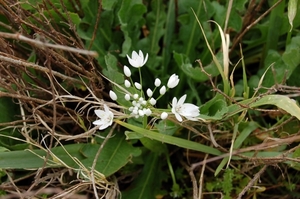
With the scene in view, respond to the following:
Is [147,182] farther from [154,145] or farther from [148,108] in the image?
[148,108]

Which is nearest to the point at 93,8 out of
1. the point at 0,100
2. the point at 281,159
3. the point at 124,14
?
the point at 124,14

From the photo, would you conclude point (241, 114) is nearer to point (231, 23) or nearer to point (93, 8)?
point (231, 23)

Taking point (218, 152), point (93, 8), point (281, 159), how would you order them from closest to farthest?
point (281, 159) < point (218, 152) < point (93, 8)

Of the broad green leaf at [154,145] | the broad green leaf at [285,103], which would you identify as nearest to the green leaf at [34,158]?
the broad green leaf at [154,145]

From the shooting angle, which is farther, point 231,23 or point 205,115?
point 231,23

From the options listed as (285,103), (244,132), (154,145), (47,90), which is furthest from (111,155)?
(285,103)

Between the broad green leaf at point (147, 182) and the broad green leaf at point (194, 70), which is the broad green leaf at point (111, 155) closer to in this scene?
the broad green leaf at point (147, 182)

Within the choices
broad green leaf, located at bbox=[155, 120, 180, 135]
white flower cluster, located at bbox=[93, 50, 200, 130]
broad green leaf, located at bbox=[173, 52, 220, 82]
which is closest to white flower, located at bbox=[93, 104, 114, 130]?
white flower cluster, located at bbox=[93, 50, 200, 130]

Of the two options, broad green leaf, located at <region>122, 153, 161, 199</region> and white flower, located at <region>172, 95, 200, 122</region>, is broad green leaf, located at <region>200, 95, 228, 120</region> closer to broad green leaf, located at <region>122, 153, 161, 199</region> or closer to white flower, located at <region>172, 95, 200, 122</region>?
white flower, located at <region>172, 95, 200, 122</region>
